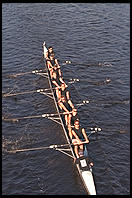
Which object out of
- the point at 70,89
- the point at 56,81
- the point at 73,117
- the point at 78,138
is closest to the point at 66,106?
the point at 73,117

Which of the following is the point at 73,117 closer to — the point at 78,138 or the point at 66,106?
the point at 66,106

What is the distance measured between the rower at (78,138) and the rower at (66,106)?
5.58 feet

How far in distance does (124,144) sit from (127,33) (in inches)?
811

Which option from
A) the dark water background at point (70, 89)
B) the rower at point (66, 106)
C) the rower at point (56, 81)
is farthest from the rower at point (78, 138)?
the rower at point (56, 81)

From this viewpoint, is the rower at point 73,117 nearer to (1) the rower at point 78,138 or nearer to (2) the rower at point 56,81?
(1) the rower at point 78,138

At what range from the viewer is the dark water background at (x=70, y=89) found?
20898 millimetres

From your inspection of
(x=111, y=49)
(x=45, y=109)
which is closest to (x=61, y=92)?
(x=45, y=109)

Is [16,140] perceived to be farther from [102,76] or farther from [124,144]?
[102,76]

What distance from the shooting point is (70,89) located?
29.8 metres

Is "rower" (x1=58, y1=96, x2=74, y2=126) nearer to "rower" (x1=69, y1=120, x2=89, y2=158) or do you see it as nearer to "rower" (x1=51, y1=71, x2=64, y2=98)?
"rower" (x1=69, y1=120, x2=89, y2=158)

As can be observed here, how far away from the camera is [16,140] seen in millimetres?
23688

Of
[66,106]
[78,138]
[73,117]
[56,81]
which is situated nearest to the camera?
[78,138]

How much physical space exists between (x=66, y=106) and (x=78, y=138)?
4.00 metres

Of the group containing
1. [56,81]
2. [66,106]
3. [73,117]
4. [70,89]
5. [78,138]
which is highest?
[56,81]
